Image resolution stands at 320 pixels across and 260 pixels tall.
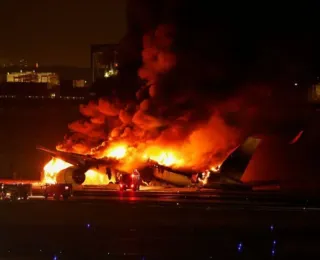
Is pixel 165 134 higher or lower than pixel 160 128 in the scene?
lower

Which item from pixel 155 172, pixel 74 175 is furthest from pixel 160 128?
pixel 74 175

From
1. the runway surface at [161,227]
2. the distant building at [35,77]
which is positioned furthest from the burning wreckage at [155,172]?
the distant building at [35,77]

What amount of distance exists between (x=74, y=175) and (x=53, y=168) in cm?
288

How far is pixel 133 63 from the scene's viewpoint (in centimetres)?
6775

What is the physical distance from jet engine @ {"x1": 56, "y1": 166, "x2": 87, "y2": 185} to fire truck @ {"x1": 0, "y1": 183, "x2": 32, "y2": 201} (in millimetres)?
11489

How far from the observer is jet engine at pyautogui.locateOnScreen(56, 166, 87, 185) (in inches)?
2259

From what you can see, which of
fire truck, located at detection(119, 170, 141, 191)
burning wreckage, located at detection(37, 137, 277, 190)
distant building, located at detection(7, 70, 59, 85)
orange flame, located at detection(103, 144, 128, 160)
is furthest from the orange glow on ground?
distant building, located at detection(7, 70, 59, 85)

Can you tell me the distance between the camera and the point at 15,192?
148 feet

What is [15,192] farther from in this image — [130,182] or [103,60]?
[103,60]

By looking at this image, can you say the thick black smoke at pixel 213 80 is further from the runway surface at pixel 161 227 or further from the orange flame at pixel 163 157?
the runway surface at pixel 161 227

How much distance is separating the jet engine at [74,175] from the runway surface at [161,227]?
10141 mm

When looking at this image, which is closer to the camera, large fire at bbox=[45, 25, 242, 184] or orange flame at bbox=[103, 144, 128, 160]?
orange flame at bbox=[103, 144, 128, 160]

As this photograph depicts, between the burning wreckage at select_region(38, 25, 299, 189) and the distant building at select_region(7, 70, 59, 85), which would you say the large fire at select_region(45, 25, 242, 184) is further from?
the distant building at select_region(7, 70, 59, 85)

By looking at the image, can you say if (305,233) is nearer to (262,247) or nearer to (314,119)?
(262,247)
